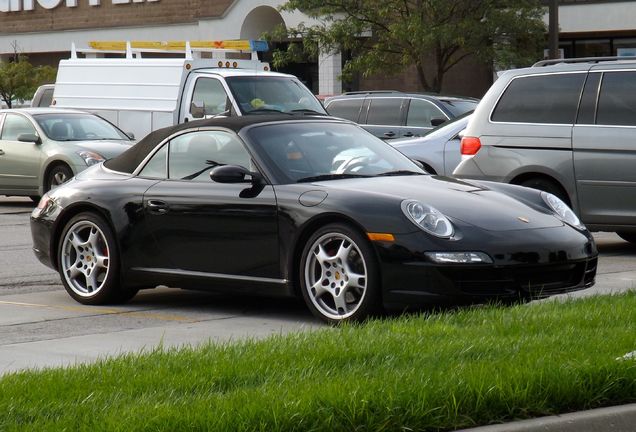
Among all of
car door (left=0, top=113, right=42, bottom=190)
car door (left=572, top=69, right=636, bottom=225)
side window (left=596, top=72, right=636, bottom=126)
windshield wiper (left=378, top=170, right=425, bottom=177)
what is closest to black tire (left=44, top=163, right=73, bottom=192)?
car door (left=0, top=113, right=42, bottom=190)

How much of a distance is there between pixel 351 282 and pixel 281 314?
1058mm

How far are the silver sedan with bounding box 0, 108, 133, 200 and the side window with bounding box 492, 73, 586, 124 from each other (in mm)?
7942

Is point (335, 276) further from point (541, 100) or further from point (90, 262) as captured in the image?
point (541, 100)

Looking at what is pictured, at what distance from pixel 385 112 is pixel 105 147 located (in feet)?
14.5

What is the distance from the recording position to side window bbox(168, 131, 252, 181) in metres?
9.52

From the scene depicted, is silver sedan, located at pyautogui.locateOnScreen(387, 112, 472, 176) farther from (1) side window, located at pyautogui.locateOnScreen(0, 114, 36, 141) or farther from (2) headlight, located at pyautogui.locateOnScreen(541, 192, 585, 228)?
(2) headlight, located at pyautogui.locateOnScreen(541, 192, 585, 228)

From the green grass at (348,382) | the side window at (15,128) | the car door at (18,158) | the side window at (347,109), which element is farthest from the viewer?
the side window at (347,109)

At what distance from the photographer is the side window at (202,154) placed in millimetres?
9516

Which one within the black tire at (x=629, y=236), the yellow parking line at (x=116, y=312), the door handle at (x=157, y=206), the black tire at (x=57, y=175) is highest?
the door handle at (x=157, y=206)

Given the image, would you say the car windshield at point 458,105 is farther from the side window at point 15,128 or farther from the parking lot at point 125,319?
the parking lot at point 125,319

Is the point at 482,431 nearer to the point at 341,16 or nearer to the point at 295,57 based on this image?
the point at 295,57

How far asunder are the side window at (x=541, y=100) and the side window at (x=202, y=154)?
4.74 metres

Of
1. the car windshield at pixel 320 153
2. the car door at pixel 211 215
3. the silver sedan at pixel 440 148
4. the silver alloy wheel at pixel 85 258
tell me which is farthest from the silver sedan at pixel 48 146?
the car windshield at pixel 320 153

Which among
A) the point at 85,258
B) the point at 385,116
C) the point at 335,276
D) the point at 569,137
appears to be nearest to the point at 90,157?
the point at 385,116
